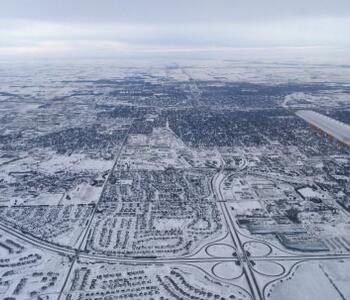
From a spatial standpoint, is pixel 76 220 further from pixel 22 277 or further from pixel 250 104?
pixel 250 104

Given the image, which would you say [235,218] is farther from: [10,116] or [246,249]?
[10,116]

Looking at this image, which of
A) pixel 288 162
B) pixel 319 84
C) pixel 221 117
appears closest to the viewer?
pixel 288 162

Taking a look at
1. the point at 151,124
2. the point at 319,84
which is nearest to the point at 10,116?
the point at 151,124

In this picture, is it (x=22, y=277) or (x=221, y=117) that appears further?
→ (x=221, y=117)

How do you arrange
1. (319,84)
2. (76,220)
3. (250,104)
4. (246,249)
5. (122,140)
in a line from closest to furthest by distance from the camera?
(246,249) < (76,220) < (122,140) < (250,104) < (319,84)

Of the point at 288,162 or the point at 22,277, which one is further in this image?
the point at 288,162

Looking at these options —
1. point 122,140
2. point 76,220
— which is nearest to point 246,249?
point 76,220

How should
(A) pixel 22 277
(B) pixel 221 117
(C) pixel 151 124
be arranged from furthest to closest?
(B) pixel 221 117 → (C) pixel 151 124 → (A) pixel 22 277
